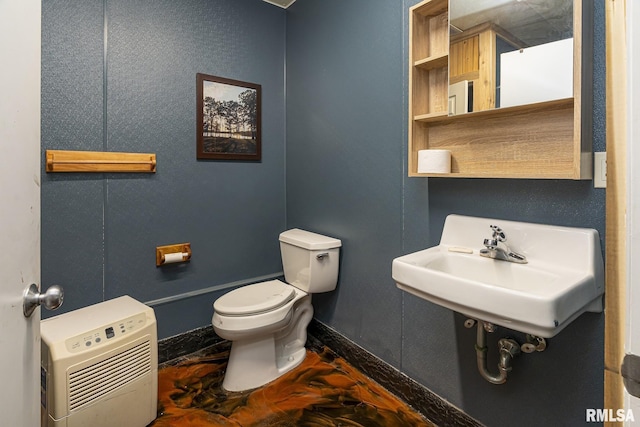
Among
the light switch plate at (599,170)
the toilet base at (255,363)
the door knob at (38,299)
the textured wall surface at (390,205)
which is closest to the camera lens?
the door knob at (38,299)

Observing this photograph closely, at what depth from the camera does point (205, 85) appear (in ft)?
7.34

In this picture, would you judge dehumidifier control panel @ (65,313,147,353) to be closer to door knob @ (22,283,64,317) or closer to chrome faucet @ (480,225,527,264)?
door knob @ (22,283,64,317)

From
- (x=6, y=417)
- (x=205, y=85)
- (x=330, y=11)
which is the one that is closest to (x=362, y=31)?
(x=330, y=11)

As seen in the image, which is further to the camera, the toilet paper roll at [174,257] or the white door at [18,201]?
the toilet paper roll at [174,257]

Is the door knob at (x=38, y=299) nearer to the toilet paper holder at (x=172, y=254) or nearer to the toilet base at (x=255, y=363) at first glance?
the toilet base at (x=255, y=363)

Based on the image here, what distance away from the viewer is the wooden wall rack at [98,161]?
68.8 inches

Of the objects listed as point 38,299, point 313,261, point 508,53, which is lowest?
point 313,261

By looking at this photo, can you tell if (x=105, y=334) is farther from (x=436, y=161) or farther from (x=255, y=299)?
(x=436, y=161)

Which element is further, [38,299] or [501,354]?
[501,354]

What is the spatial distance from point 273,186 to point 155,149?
865mm

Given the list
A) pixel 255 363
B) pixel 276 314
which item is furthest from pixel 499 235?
pixel 255 363

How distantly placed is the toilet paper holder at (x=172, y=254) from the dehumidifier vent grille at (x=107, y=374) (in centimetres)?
60

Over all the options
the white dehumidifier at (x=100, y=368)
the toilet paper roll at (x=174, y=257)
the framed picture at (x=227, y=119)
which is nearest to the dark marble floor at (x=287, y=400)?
the white dehumidifier at (x=100, y=368)

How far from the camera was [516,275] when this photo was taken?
124 centimetres
